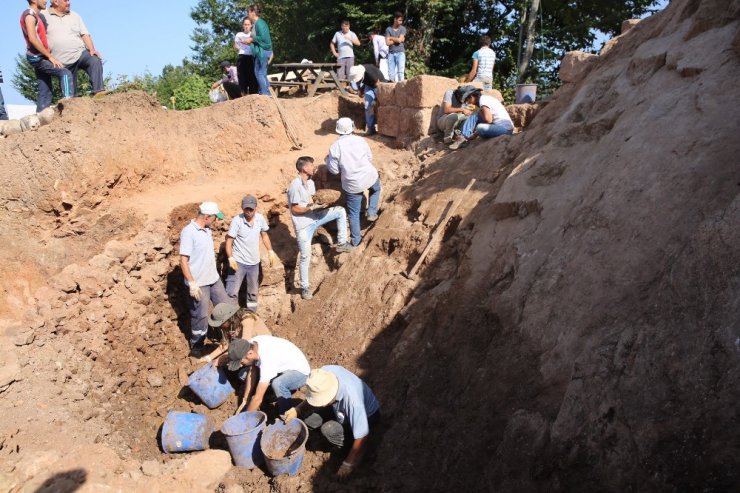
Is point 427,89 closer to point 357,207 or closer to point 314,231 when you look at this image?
point 357,207

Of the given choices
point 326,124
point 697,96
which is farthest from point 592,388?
point 326,124

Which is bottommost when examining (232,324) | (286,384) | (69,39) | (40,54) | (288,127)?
(232,324)

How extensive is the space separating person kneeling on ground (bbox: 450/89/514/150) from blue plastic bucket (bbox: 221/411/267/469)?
4.92m

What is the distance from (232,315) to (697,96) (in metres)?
5.59

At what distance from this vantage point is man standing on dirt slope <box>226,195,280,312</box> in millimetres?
6816

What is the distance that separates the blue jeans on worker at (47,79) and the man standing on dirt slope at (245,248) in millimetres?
3475

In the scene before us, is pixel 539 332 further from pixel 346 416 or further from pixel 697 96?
pixel 697 96

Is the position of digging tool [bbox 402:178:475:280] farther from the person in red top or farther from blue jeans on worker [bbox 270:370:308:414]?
the person in red top

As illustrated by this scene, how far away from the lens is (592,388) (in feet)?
10.3

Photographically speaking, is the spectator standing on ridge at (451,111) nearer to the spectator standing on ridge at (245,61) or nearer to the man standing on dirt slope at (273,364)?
the spectator standing on ridge at (245,61)

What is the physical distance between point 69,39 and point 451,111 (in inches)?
228

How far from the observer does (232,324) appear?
266 inches

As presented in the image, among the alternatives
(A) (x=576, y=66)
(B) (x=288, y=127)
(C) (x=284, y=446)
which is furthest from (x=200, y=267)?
(A) (x=576, y=66)

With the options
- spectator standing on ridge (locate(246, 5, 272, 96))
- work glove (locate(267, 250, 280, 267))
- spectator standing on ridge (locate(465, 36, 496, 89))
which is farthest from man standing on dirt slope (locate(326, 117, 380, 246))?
spectator standing on ridge (locate(465, 36, 496, 89))
